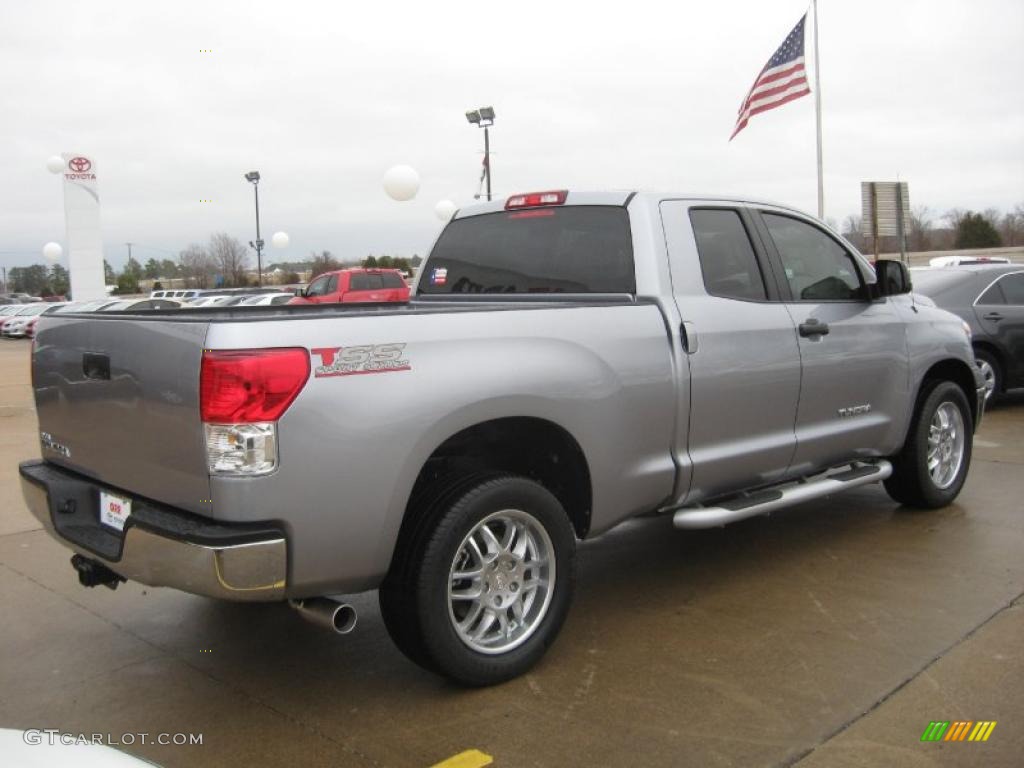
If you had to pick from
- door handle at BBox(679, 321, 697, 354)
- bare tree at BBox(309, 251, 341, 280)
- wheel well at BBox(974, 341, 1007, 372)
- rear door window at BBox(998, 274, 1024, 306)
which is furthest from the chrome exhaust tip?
bare tree at BBox(309, 251, 341, 280)

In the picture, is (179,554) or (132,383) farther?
(132,383)

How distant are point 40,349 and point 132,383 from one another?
3.22 ft

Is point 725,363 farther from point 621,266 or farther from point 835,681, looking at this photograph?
point 835,681

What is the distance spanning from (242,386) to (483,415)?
90 cm

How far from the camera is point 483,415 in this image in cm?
342

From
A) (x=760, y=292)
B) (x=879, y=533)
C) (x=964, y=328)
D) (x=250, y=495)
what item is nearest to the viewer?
(x=250, y=495)

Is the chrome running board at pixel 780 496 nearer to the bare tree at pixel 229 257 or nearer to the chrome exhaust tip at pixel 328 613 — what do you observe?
the chrome exhaust tip at pixel 328 613

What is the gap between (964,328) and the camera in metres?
6.20

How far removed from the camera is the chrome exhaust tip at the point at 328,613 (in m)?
3.18

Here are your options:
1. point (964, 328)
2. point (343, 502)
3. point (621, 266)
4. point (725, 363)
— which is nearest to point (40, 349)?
point (343, 502)

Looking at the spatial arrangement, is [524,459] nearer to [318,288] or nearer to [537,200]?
[537,200]

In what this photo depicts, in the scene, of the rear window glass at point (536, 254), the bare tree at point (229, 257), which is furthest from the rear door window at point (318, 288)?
the bare tree at point (229, 257)

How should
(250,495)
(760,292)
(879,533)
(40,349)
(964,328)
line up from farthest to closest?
(964,328) → (879,533) → (760,292) → (40,349) → (250,495)

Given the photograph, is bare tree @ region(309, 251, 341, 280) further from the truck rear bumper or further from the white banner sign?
the truck rear bumper
